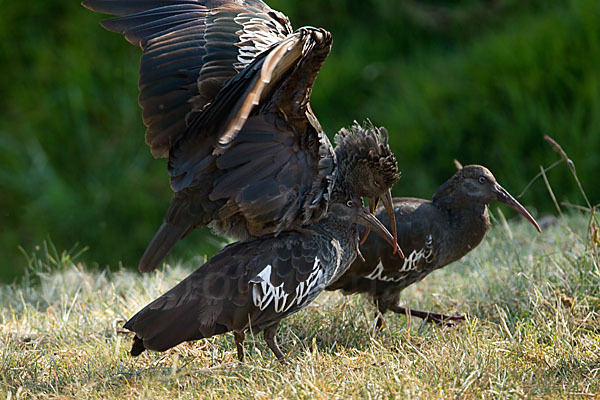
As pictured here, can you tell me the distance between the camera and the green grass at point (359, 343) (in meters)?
3.36

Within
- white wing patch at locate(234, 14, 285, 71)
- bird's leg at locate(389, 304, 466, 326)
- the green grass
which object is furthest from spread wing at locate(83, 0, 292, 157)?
bird's leg at locate(389, 304, 466, 326)

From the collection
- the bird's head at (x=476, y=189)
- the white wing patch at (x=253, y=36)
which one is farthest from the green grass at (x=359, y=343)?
the white wing patch at (x=253, y=36)

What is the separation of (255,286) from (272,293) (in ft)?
0.28

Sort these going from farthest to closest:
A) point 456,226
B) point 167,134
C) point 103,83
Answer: point 103,83
point 456,226
point 167,134

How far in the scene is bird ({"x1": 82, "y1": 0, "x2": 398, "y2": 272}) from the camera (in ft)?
12.1

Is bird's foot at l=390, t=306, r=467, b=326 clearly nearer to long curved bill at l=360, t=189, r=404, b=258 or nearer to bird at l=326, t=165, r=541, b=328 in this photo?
bird at l=326, t=165, r=541, b=328

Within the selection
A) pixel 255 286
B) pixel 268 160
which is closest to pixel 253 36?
pixel 268 160

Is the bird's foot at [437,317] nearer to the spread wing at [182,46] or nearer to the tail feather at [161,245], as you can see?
the tail feather at [161,245]

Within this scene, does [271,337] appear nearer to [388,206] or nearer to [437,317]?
[388,206]

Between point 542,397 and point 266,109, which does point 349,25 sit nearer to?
point 266,109

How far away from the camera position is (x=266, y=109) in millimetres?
3752

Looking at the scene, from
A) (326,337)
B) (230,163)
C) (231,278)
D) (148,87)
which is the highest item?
(148,87)

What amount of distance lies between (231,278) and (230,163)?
20.7 inches

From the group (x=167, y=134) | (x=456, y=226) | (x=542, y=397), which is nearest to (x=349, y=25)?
(x=456, y=226)
